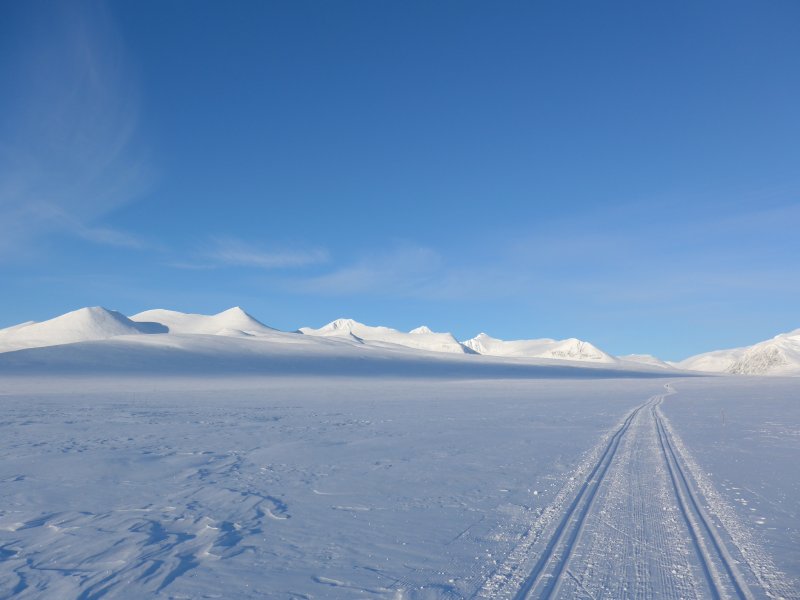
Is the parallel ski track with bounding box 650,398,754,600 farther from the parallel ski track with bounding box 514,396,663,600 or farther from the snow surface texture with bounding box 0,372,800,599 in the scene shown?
the parallel ski track with bounding box 514,396,663,600

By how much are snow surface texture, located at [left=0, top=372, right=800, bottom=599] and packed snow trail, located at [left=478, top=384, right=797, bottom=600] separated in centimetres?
3

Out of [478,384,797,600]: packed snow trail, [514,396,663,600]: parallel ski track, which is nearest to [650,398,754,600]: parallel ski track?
[478,384,797,600]: packed snow trail

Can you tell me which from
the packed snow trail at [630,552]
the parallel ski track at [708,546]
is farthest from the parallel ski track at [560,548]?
the parallel ski track at [708,546]

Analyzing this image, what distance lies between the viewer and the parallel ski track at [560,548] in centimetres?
539

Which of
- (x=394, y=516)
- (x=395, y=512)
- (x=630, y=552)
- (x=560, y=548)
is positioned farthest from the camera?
(x=395, y=512)

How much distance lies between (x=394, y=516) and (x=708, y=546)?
3.79 m

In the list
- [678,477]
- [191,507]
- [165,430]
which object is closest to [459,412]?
[165,430]

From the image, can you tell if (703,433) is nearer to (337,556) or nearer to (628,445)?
(628,445)

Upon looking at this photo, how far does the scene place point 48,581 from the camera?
18.5ft

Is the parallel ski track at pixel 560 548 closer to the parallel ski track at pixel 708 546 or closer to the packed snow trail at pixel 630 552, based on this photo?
the packed snow trail at pixel 630 552

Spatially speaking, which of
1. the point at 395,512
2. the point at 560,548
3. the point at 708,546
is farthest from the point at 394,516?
the point at 708,546

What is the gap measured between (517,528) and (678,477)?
4.59 m

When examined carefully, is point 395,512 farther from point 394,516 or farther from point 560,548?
point 560,548

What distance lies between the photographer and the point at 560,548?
21.2 ft
